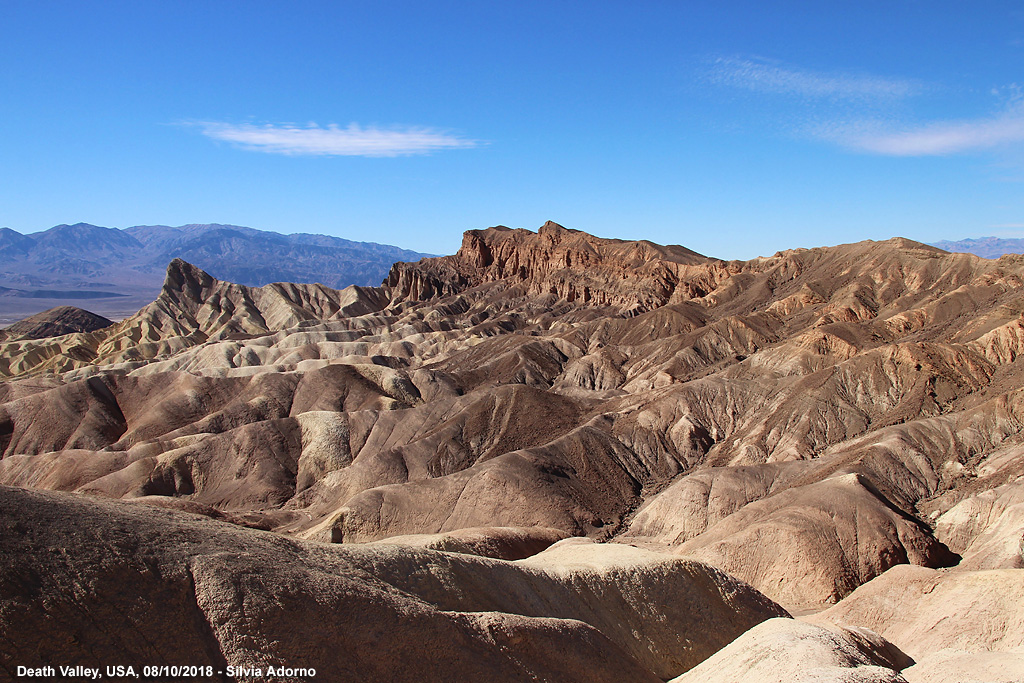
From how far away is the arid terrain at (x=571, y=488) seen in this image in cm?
1420

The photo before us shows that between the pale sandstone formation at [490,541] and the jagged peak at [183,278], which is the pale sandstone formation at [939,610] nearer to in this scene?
the pale sandstone formation at [490,541]

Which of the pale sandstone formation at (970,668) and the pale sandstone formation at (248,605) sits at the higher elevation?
the pale sandstone formation at (248,605)

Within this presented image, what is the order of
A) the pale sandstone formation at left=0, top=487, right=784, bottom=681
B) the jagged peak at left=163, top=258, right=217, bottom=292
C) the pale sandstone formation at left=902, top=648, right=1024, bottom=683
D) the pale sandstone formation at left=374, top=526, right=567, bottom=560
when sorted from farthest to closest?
1. the jagged peak at left=163, top=258, right=217, bottom=292
2. the pale sandstone formation at left=374, top=526, right=567, bottom=560
3. the pale sandstone formation at left=902, top=648, right=1024, bottom=683
4. the pale sandstone formation at left=0, top=487, right=784, bottom=681

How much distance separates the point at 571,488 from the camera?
158 feet

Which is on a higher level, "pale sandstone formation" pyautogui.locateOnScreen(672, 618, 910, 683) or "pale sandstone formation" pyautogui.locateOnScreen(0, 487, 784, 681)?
"pale sandstone formation" pyautogui.locateOnScreen(0, 487, 784, 681)

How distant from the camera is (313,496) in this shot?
170 ft

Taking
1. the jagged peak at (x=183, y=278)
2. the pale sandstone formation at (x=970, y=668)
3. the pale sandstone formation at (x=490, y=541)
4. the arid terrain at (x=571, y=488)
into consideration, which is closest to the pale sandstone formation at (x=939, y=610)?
the arid terrain at (x=571, y=488)

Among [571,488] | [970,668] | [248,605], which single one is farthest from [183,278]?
[970,668]

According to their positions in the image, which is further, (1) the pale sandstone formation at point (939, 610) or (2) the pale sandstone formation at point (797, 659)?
(1) the pale sandstone formation at point (939, 610)

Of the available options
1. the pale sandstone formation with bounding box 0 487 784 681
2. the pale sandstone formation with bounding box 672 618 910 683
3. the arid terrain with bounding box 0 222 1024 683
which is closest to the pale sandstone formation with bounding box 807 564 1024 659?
the arid terrain with bounding box 0 222 1024 683

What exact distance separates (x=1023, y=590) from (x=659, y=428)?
3270 cm

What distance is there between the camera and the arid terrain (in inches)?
559

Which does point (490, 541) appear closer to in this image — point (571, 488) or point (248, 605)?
point (571, 488)

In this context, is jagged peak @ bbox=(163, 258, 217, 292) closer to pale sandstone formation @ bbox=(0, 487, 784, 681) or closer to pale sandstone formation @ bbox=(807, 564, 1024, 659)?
pale sandstone formation @ bbox=(807, 564, 1024, 659)
